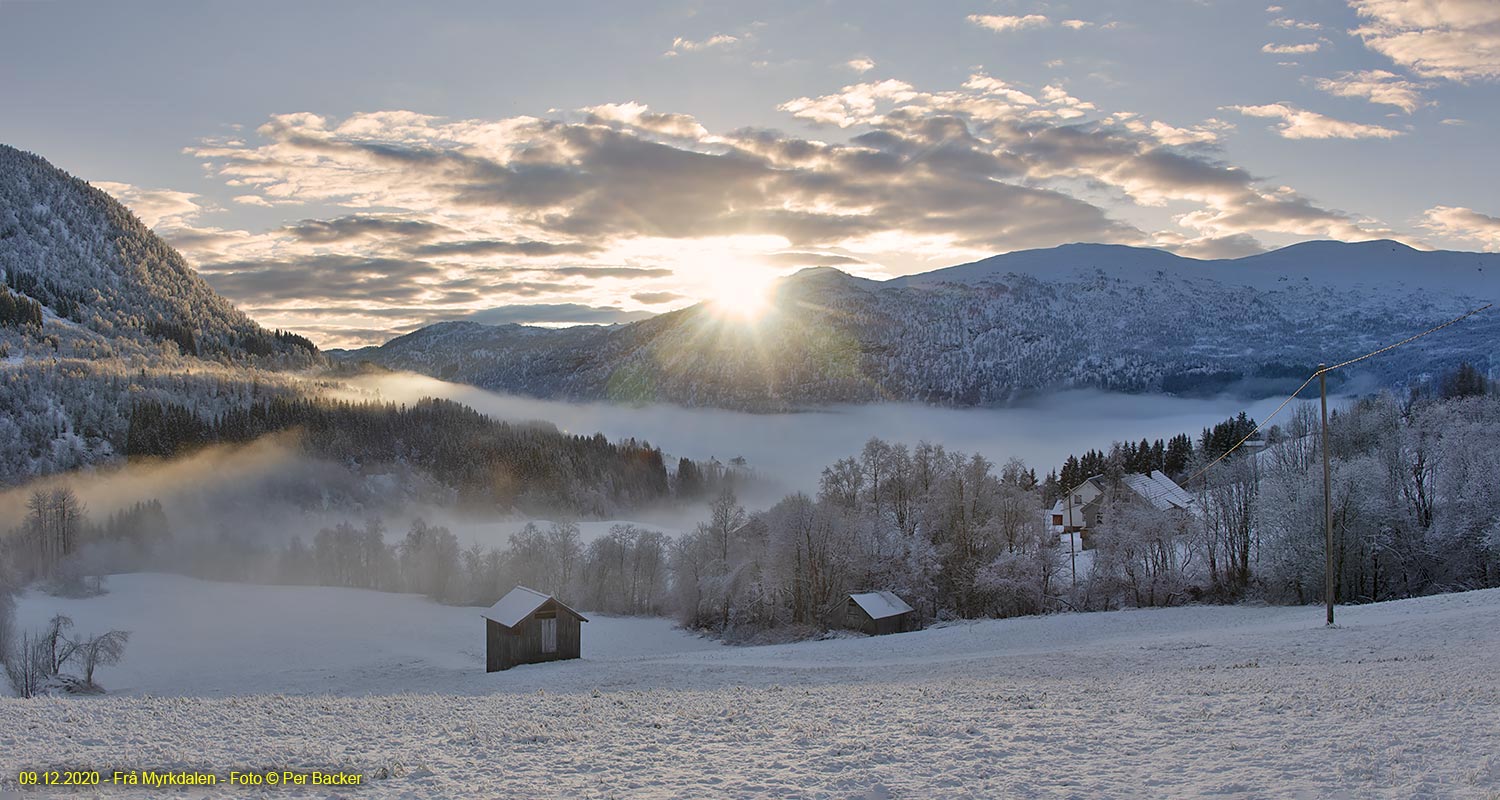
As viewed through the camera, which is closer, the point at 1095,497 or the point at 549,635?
the point at 549,635

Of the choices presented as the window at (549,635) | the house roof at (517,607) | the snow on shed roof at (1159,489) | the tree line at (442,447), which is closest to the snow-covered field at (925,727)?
the house roof at (517,607)

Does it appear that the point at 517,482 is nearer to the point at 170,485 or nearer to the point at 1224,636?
the point at 170,485

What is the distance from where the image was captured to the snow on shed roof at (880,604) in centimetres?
6375

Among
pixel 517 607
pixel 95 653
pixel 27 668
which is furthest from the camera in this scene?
pixel 517 607

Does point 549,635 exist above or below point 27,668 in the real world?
above

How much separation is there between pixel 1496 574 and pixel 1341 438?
3850cm

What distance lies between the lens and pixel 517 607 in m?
54.2

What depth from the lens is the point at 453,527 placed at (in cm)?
15875

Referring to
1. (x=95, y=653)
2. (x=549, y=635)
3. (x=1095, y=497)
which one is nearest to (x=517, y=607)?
(x=549, y=635)

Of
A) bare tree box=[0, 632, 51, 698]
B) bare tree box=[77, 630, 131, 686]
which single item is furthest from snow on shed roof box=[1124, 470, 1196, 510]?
bare tree box=[0, 632, 51, 698]

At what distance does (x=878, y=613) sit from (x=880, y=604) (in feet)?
4.67

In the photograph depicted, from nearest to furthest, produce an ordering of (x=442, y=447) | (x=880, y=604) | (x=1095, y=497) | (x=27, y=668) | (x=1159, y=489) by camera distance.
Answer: (x=27, y=668), (x=880, y=604), (x=1159, y=489), (x=1095, y=497), (x=442, y=447)

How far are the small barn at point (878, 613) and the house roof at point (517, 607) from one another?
20.5 metres

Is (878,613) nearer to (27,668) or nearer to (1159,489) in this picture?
(27,668)
